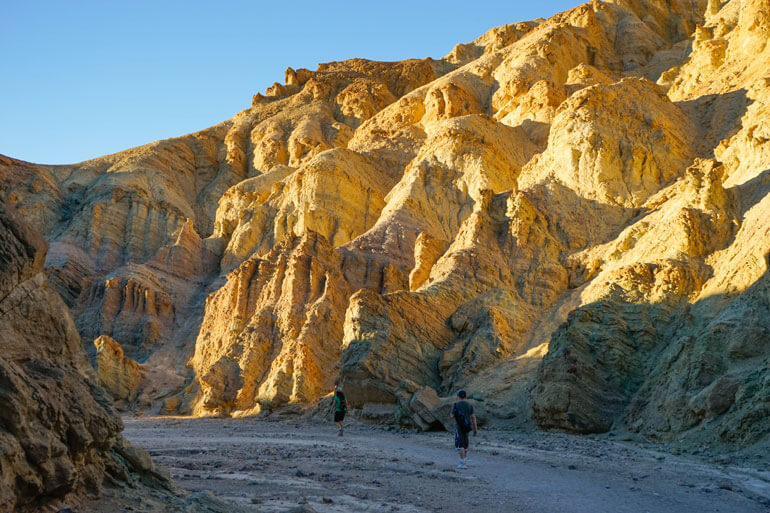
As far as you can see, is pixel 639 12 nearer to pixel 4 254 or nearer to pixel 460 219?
pixel 460 219

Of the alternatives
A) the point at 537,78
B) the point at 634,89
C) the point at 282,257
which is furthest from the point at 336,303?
the point at 537,78

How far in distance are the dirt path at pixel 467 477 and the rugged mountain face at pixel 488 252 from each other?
2.73m

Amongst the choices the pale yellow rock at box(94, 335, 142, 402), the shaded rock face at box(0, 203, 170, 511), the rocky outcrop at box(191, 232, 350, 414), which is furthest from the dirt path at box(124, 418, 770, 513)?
the pale yellow rock at box(94, 335, 142, 402)

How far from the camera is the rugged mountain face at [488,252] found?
18375mm

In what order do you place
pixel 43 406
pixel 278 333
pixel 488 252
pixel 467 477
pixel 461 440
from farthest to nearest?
pixel 278 333 < pixel 488 252 < pixel 461 440 < pixel 467 477 < pixel 43 406

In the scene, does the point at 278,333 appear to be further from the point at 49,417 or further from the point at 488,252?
the point at 49,417

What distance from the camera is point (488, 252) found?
29.0 metres

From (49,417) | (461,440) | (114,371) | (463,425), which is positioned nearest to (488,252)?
(463,425)

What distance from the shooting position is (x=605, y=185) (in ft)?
96.7

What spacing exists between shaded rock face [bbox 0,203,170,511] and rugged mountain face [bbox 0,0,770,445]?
1080 cm

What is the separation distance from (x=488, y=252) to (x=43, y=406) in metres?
24.1

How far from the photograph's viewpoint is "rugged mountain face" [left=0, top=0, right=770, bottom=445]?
18.4 meters

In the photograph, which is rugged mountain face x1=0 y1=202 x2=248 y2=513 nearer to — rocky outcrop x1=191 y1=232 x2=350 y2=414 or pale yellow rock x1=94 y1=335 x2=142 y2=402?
rocky outcrop x1=191 y1=232 x2=350 y2=414

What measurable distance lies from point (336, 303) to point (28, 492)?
27.1m
